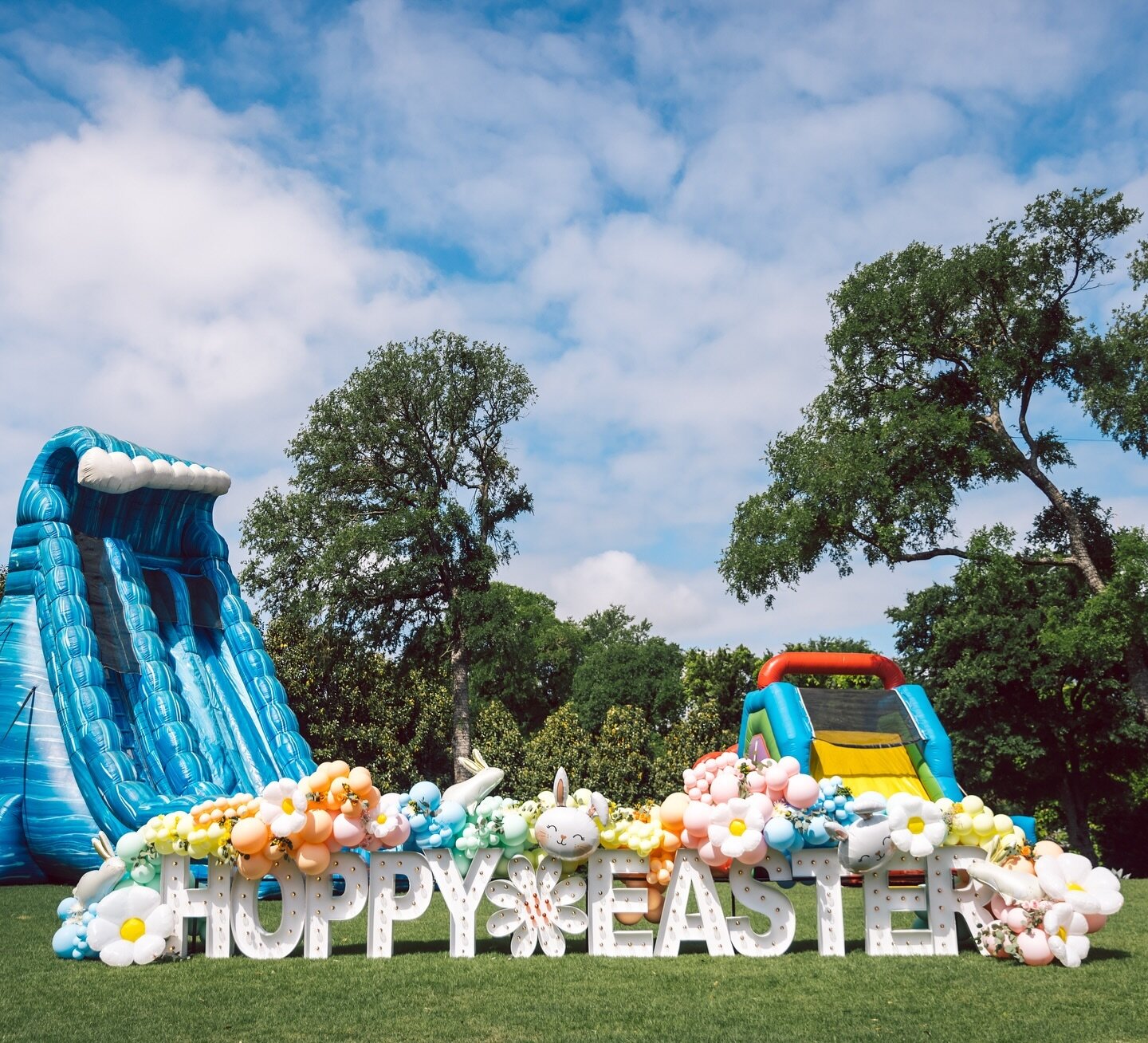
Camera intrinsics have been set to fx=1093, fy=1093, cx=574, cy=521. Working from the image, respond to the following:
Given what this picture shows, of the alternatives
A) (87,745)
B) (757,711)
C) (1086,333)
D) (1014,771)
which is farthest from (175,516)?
(1014,771)

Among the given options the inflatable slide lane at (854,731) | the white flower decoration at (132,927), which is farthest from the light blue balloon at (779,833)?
the inflatable slide lane at (854,731)

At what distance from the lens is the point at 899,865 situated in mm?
7617

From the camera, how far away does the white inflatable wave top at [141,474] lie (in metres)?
14.0

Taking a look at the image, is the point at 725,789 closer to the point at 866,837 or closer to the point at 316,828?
the point at 866,837

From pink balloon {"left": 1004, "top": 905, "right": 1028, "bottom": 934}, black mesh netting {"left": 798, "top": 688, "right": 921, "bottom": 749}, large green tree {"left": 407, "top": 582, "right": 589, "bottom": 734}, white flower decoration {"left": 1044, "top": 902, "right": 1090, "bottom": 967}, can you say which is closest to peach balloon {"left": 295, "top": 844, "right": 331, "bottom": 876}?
pink balloon {"left": 1004, "top": 905, "right": 1028, "bottom": 934}

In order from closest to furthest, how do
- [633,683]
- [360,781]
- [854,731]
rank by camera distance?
[360,781] → [854,731] → [633,683]

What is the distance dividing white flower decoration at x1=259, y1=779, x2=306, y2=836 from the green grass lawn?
868 millimetres

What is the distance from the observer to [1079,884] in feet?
23.5

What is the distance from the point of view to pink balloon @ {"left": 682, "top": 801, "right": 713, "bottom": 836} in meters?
7.41

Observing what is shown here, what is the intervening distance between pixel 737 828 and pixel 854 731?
6.35 meters

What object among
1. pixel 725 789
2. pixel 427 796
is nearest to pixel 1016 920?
pixel 725 789

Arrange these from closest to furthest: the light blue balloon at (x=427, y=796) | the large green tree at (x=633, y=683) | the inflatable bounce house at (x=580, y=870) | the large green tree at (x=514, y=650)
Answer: the inflatable bounce house at (x=580, y=870)
the light blue balloon at (x=427, y=796)
the large green tree at (x=514, y=650)
the large green tree at (x=633, y=683)

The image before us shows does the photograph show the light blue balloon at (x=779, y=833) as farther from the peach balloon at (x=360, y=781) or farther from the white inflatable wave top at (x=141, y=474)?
the white inflatable wave top at (x=141, y=474)

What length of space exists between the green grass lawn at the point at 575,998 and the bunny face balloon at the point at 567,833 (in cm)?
69
